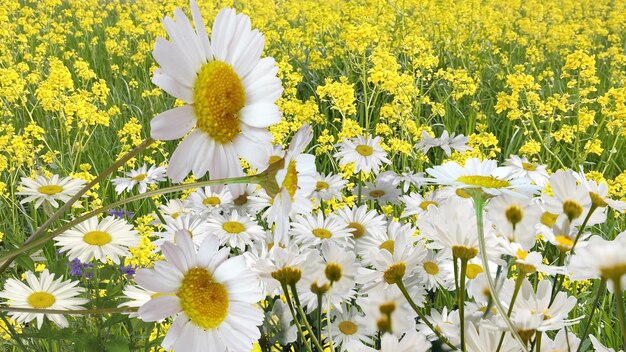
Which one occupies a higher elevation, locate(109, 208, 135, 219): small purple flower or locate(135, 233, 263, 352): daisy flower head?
locate(109, 208, 135, 219): small purple flower

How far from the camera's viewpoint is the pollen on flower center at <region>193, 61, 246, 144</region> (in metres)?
0.75

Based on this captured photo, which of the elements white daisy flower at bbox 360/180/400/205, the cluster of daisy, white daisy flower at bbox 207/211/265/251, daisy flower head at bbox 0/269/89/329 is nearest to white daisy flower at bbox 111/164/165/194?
white daisy flower at bbox 207/211/265/251

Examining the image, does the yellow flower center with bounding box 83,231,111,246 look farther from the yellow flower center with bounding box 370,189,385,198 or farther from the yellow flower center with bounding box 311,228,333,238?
the yellow flower center with bounding box 370,189,385,198

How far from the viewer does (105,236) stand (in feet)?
5.79

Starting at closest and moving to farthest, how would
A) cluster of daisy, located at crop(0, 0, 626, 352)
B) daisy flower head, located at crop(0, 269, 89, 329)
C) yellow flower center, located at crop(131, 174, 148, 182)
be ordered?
cluster of daisy, located at crop(0, 0, 626, 352) < daisy flower head, located at crop(0, 269, 89, 329) < yellow flower center, located at crop(131, 174, 148, 182)

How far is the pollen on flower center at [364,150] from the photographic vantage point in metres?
2.41

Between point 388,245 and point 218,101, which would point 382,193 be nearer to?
point 388,245

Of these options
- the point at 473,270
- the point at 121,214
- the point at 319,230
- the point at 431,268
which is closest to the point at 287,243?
the point at 431,268

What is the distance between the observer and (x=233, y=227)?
182cm

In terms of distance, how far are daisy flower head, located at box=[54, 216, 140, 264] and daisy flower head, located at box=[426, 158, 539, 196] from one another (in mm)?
889

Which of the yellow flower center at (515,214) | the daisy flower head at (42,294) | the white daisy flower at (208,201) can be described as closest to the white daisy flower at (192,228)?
the white daisy flower at (208,201)

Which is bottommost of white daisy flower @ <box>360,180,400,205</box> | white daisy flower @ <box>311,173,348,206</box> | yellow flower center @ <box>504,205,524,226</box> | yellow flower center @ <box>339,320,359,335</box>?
yellow flower center @ <box>504,205,524,226</box>

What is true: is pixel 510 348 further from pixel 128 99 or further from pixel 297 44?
pixel 297 44

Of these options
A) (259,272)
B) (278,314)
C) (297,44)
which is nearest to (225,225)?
(278,314)
